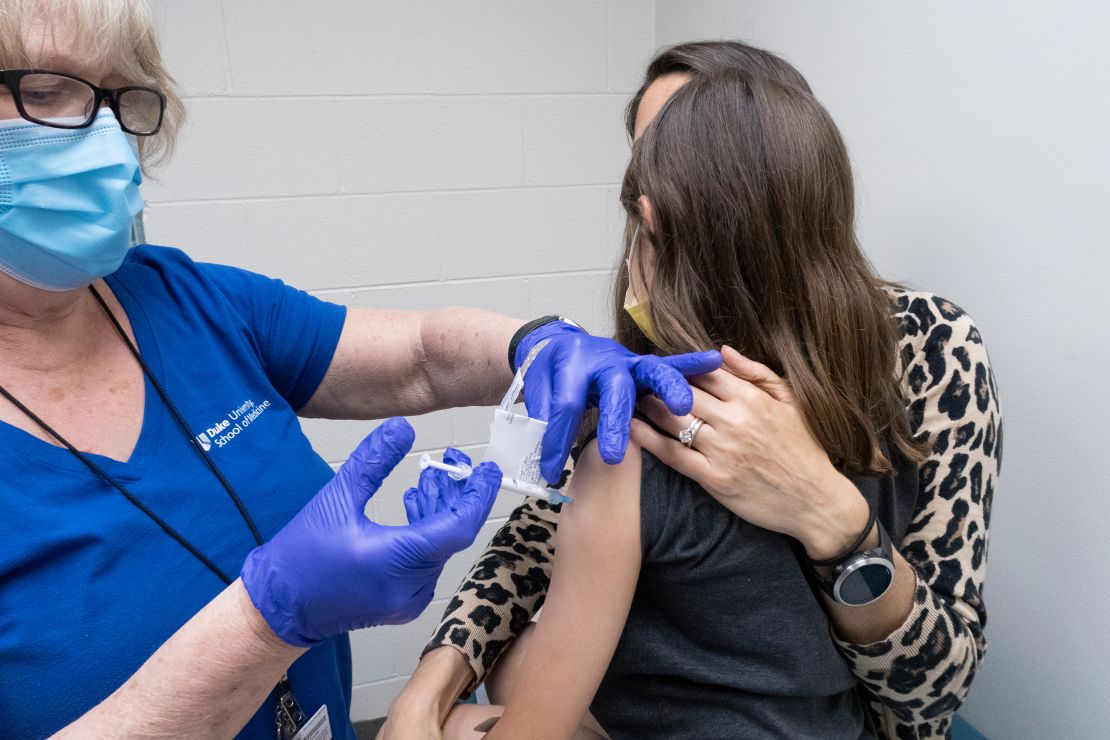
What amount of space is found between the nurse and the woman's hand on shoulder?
0.20 ft

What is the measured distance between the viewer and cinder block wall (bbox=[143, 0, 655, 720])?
1.90 m

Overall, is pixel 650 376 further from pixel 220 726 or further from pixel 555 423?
pixel 220 726

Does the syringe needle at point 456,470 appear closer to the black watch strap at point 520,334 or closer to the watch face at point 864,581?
the black watch strap at point 520,334

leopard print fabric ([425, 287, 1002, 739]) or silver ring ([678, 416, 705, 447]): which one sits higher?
silver ring ([678, 416, 705, 447])

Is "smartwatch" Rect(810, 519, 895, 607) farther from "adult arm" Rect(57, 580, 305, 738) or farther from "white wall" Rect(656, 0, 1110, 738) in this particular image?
"adult arm" Rect(57, 580, 305, 738)

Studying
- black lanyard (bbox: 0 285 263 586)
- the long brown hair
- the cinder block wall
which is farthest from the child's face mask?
the cinder block wall

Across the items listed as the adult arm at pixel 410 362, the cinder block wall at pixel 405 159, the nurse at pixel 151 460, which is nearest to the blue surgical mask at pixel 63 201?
the nurse at pixel 151 460

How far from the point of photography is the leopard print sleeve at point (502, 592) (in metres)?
1.16

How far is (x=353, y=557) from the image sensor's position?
688 mm

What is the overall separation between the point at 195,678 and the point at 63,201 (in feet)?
1.72

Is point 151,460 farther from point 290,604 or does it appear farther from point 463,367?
point 463,367

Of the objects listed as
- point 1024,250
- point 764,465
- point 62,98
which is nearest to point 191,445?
point 62,98

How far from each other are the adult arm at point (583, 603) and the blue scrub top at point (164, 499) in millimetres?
289

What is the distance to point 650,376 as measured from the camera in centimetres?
89
